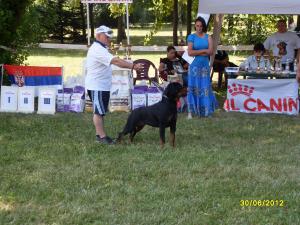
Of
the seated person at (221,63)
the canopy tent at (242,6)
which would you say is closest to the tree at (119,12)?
the seated person at (221,63)

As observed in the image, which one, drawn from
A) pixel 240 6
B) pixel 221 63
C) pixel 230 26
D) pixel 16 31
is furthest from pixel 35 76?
pixel 230 26

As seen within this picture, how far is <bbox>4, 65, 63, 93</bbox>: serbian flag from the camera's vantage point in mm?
9875

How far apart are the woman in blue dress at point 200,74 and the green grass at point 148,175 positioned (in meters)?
0.80

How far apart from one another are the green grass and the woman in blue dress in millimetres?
801

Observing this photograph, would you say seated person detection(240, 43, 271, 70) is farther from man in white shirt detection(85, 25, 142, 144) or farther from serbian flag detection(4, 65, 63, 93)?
man in white shirt detection(85, 25, 142, 144)

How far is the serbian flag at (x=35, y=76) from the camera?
988 centimetres

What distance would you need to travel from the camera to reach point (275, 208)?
180 inches

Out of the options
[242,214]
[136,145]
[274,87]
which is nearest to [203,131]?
[136,145]

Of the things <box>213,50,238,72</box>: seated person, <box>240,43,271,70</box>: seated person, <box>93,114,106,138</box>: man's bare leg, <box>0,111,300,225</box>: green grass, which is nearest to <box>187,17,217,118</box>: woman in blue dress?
<box>0,111,300,225</box>: green grass

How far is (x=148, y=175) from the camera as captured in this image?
5570 mm

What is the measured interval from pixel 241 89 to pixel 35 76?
3.87 meters
